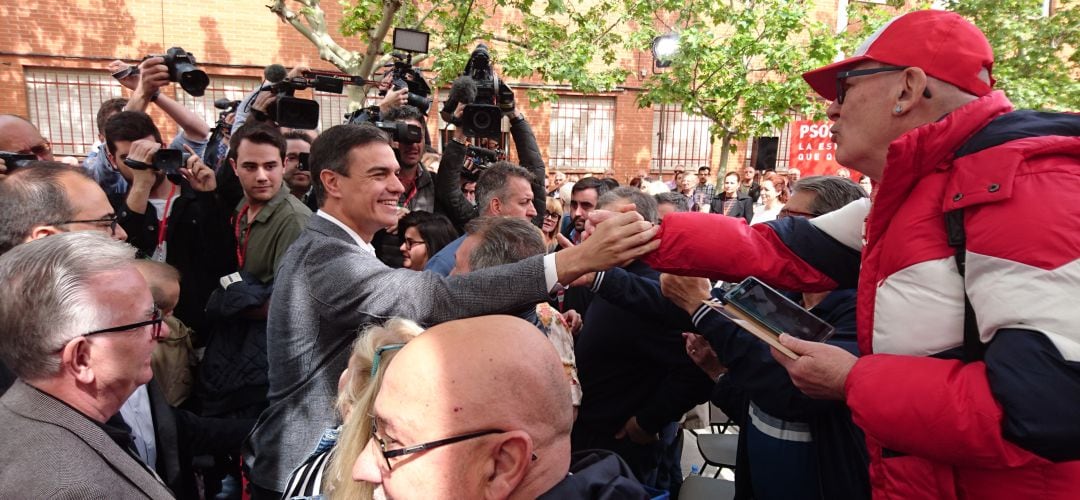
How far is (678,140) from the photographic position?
1565 centimetres

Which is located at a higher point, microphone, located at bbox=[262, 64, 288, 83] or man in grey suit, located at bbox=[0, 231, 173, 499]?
microphone, located at bbox=[262, 64, 288, 83]

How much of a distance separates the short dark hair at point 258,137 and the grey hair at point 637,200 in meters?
1.77

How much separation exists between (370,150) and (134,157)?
1.79 meters

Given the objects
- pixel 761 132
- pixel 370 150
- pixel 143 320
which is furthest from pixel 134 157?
pixel 761 132

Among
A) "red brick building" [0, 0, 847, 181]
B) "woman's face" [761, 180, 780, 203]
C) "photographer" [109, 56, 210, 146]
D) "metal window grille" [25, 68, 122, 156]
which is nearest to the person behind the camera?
"photographer" [109, 56, 210, 146]

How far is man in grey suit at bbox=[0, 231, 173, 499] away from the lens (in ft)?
4.60

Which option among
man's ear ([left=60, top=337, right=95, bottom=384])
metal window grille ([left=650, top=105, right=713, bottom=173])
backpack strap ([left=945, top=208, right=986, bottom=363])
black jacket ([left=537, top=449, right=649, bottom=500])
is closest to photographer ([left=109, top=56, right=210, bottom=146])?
man's ear ([left=60, top=337, right=95, bottom=384])

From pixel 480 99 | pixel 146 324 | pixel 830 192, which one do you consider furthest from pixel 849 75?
pixel 480 99

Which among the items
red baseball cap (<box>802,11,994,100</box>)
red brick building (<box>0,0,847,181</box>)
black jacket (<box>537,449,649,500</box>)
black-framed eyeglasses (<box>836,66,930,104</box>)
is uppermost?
red brick building (<box>0,0,847,181</box>)

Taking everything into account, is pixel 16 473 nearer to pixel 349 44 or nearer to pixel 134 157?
pixel 134 157

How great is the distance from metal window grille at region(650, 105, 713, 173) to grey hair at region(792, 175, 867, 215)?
1305 centimetres

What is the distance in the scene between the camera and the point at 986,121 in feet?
4.64

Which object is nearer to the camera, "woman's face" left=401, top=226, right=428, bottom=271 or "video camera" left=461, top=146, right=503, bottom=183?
"woman's face" left=401, top=226, right=428, bottom=271

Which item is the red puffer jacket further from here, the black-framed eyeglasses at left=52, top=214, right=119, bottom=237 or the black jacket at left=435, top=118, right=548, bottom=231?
the black jacket at left=435, top=118, right=548, bottom=231
